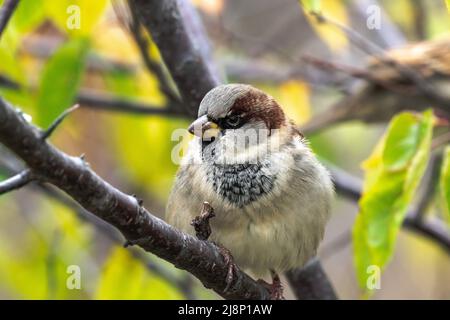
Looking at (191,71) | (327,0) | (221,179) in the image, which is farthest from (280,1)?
(221,179)

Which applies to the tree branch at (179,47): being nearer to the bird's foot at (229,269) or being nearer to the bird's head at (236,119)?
the bird's head at (236,119)

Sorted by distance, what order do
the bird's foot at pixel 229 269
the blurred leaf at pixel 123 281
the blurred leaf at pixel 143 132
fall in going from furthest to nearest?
the blurred leaf at pixel 143 132, the blurred leaf at pixel 123 281, the bird's foot at pixel 229 269

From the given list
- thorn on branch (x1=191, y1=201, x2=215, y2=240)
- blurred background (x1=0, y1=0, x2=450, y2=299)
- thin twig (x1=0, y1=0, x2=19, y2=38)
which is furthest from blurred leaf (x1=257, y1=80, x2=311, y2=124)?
thin twig (x1=0, y1=0, x2=19, y2=38)

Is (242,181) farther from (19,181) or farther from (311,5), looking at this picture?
(19,181)

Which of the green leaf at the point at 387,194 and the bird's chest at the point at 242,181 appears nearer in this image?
the green leaf at the point at 387,194

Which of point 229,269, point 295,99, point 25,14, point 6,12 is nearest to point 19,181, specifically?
point 6,12

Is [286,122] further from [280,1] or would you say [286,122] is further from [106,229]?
[280,1]

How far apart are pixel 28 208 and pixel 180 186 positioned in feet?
8.50

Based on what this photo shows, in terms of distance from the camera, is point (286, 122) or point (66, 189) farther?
point (286, 122)

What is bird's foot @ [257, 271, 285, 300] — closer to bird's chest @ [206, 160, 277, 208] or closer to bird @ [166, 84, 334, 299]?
bird @ [166, 84, 334, 299]

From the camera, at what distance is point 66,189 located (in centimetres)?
143

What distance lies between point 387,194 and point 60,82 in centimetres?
100

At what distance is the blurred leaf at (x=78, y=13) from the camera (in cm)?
239

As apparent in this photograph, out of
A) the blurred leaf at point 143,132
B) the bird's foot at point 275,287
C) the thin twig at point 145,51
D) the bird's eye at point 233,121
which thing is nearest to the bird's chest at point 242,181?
the bird's eye at point 233,121
